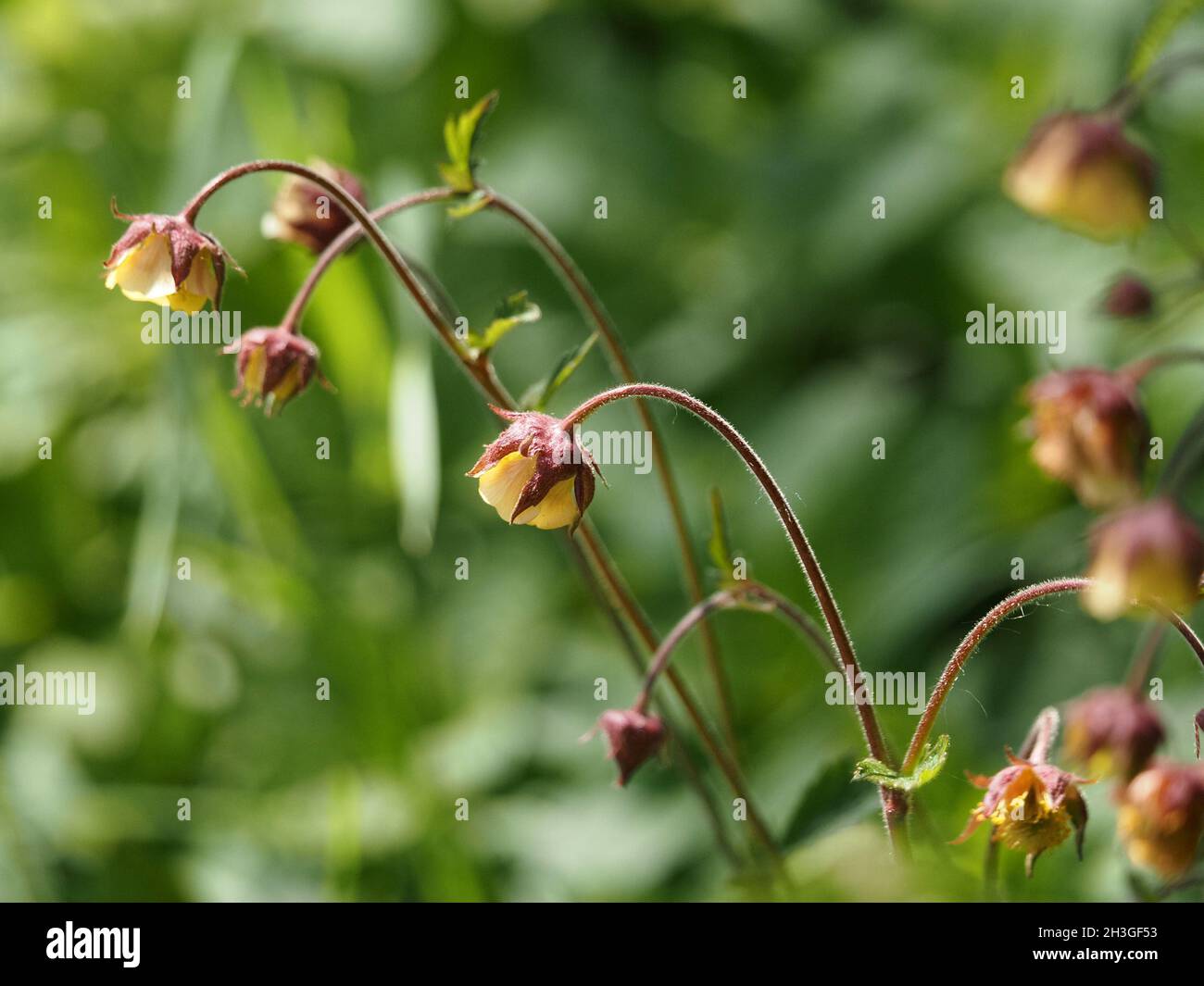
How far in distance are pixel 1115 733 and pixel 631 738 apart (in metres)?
0.33

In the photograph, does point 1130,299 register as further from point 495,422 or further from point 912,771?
point 495,422

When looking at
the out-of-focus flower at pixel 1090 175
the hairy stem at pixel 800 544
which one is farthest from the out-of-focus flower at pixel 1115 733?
the out-of-focus flower at pixel 1090 175

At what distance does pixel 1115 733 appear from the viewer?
30.4 inches

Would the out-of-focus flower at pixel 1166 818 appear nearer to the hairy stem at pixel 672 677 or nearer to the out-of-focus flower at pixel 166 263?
the hairy stem at pixel 672 677

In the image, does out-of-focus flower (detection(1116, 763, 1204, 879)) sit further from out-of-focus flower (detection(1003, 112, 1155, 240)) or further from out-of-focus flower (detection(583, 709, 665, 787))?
out-of-focus flower (detection(1003, 112, 1155, 240))

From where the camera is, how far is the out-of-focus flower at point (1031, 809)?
58 centimetres

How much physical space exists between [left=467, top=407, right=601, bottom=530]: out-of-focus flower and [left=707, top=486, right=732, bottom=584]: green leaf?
0.10 m

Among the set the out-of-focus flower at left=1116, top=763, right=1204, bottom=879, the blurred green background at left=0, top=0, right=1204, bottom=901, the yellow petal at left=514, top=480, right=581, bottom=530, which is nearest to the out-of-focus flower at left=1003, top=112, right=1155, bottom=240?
the blurred green background at left=0, top=0, right=1204, bottom=901

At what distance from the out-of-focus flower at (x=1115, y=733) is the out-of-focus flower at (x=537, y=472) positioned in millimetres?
414

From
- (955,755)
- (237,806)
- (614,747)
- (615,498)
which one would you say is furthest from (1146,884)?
(237,806)

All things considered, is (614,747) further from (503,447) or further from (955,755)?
(955,755)

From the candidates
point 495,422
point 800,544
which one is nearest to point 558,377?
point 800,544
